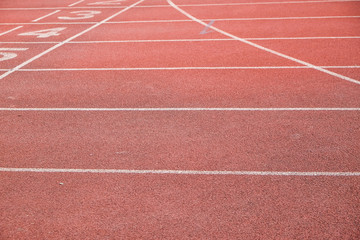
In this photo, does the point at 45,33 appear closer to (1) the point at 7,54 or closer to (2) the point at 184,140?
(1) the point at 7,54

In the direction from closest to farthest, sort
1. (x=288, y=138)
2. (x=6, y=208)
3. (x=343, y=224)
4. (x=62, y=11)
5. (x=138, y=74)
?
(x=343, y=224) → (x=6, y=208) → (x=288, y=138) → (x=138, y=74) → (x=62, y=11)

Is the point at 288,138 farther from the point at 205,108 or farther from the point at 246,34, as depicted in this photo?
the point at 246,34

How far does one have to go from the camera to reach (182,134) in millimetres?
7371

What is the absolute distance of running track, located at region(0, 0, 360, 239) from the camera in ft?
17.5

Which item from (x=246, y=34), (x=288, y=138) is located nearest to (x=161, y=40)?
(x=246, y=34)

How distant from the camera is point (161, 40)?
526 inches

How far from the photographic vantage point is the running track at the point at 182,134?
17.5 feet

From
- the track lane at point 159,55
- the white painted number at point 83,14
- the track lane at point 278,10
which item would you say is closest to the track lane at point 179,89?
the track lane at point 159,55

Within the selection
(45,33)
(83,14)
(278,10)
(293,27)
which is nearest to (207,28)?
(293,27)

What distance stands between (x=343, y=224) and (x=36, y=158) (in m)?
3.91

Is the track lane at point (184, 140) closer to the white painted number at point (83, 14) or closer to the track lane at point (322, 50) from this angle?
the track lane at point (322, 50)

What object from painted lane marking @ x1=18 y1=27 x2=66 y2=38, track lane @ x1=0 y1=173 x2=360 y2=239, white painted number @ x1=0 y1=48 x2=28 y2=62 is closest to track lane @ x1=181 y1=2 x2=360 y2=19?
painted lane marking @ x1=18 y1=27 x2=66 y2=38

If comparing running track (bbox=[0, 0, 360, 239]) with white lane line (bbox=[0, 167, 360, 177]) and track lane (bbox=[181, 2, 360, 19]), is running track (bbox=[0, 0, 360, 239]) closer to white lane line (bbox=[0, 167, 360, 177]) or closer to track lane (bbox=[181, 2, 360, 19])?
white lane line (bbox=[0, 167, 360, 177])

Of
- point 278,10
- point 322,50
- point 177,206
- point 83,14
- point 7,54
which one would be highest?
point 83,14
